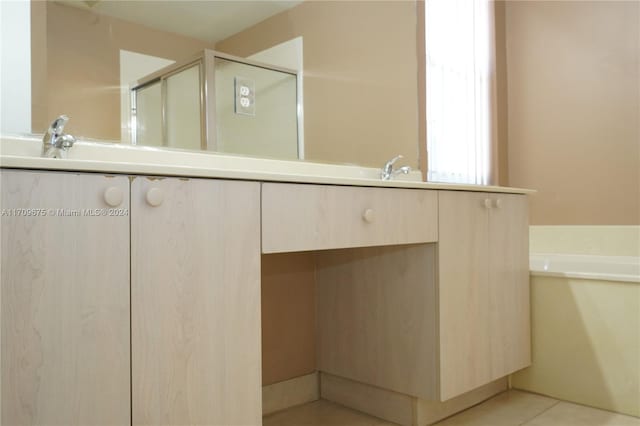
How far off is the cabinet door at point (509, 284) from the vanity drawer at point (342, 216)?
1.37ft

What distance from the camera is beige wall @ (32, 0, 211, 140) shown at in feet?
4.43

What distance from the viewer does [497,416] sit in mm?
1993

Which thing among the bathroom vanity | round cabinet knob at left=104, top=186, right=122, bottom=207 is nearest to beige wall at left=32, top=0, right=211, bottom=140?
the bathroom vanity

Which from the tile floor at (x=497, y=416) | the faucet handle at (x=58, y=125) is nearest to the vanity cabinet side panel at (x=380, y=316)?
the tile floor at (x=497, y=416)

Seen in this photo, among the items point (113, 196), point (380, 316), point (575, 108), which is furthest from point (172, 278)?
point (575, 108)

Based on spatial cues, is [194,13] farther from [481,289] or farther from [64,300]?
[481,289]

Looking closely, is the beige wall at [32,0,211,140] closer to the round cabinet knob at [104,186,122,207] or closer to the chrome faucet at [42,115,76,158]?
the chrome faucet at [42,115,76,158]

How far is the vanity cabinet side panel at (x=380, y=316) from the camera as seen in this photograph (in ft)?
5.81

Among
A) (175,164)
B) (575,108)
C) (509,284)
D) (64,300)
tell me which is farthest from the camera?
(575,108)

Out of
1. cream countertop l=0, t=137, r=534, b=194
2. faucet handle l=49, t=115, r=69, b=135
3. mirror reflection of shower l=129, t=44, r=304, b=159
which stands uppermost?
mirror reflection of shower l=129, t=44, r=304, b=159

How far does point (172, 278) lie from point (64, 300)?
0.70 feet

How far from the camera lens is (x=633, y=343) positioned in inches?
79.1

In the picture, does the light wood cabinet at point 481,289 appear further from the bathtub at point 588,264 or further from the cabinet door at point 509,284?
the bathtub at point 588,264

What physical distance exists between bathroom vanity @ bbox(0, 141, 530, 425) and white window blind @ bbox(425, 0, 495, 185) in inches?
37.9
